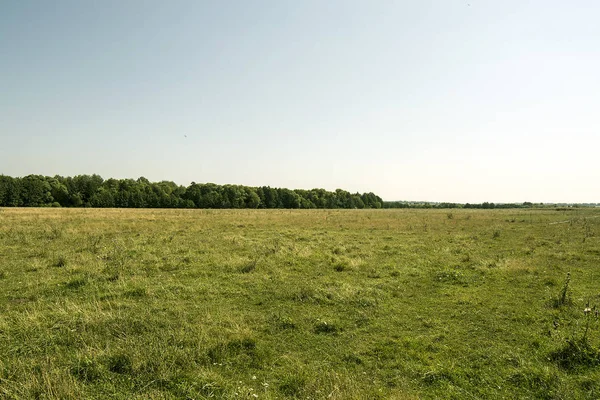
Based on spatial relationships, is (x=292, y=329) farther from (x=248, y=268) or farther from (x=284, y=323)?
(x=248, y=268)

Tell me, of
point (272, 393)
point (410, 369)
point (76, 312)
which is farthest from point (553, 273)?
point (76, 312)

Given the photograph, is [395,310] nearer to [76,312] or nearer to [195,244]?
[76,312]

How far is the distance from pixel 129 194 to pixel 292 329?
9542cm

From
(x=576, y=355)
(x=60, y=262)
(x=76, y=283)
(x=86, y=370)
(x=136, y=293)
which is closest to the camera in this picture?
(x=86, y=370)

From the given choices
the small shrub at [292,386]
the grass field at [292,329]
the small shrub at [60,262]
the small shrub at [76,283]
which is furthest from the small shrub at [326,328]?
the small shrub at [60,262]

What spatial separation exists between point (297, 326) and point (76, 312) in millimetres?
5206

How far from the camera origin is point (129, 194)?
8994 centimetres

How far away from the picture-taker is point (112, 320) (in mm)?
7203

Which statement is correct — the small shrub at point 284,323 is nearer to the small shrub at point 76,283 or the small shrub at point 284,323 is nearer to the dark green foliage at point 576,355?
the dark green foliage at point 576,355

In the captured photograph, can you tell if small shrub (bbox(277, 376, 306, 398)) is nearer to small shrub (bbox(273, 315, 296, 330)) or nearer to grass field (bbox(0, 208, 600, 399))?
grass field (bbox(0, 208, 600, 399))

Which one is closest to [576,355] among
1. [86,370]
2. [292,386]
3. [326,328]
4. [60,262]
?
[326,328]

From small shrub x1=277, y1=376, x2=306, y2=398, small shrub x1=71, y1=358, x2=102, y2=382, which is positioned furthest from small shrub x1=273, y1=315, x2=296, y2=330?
small shrub x1=71, y1=358, x2=102, y2=382

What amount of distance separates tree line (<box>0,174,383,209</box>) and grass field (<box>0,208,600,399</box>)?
84397 mm

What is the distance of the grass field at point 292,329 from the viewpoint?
198 inches
